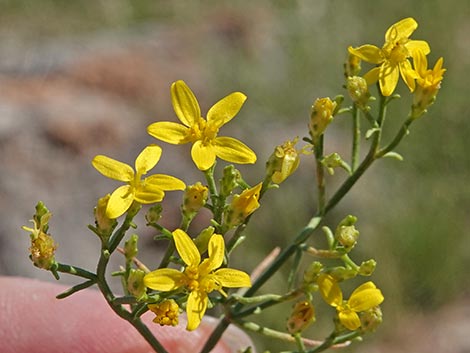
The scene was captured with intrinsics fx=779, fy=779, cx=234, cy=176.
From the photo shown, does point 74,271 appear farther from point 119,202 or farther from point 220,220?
point 220,220

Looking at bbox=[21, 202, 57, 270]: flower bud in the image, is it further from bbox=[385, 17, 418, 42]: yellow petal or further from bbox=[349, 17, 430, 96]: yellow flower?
bbox=[385, 17, 418, 42]: yellow petal

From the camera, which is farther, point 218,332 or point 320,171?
point 218,332

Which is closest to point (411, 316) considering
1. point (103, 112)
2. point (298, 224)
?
point (298, 224)

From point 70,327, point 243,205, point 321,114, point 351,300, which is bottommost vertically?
point 70,327

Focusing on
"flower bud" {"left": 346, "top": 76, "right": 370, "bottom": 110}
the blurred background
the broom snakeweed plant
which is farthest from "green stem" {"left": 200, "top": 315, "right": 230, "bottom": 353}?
the blurred background

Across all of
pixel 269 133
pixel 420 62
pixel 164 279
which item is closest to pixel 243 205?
pixel 164 279
